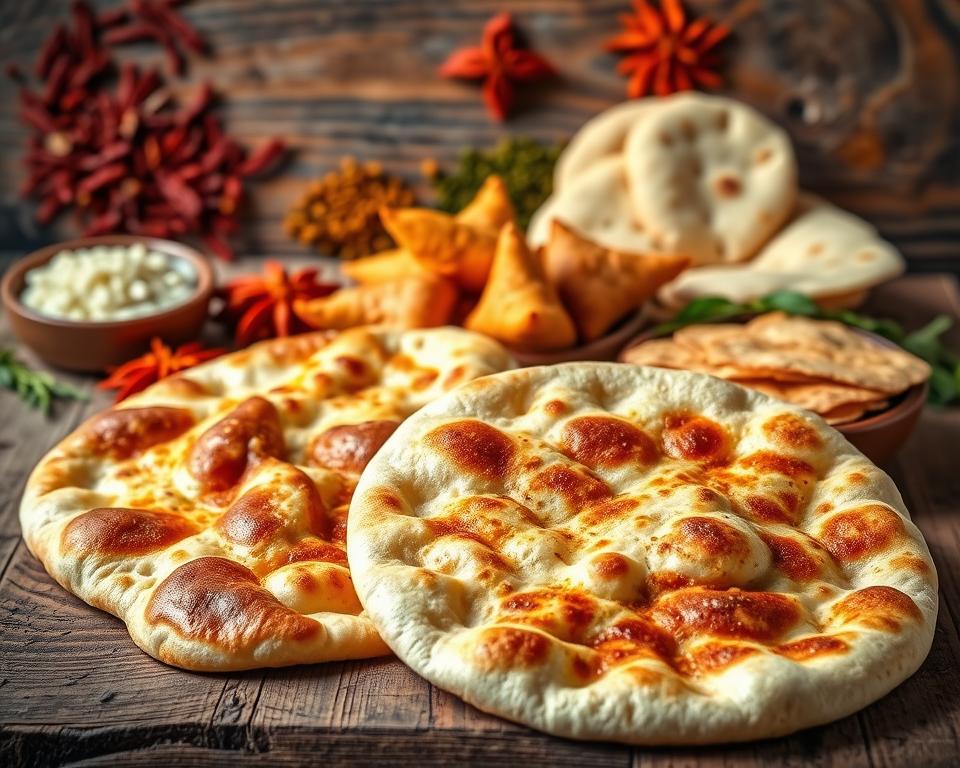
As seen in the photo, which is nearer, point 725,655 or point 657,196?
point 725,655

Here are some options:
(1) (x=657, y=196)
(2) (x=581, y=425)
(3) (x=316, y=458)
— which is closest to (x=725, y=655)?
(2) (x=581, y=425)

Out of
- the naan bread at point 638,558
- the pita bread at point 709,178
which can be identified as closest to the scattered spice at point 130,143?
the pita bread at point 709,178

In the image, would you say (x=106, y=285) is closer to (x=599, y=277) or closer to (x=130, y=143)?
(x=130, y=143)

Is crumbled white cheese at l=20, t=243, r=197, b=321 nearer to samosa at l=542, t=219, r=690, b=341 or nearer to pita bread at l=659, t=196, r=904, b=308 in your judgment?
samosa at l=542, t=219, r=690, b=341

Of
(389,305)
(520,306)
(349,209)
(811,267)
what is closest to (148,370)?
(389,305)

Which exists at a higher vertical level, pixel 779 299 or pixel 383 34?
pixel 383 34

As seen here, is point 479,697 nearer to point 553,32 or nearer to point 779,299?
point 779,299

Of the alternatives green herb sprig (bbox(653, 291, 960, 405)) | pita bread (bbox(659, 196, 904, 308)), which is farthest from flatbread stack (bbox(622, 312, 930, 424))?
pita bread (bbox(659, 196, 904, 308))

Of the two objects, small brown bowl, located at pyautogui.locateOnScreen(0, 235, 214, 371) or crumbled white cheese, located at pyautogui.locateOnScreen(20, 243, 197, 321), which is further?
crumbled white cheese, located at pyautogui.locateOnScreen(20, 243, 197, 321)
